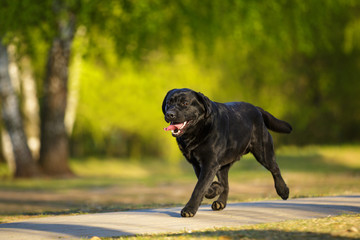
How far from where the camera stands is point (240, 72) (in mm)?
30703

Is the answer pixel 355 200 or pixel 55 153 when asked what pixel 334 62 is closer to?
pixel 55 153

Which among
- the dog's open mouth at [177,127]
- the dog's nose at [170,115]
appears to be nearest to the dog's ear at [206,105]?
the dog's open mouth at [177,127]

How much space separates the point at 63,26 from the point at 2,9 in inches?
94.8

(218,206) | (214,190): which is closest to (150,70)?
(218,206)

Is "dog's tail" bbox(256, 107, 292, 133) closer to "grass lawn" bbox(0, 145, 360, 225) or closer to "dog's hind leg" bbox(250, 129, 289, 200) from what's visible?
"dog's hind leg" bbox(250, 129, 289, 200)

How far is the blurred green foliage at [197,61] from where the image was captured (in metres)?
19.1

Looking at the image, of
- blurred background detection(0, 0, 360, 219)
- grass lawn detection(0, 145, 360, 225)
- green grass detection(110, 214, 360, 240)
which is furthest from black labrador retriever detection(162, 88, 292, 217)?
blurred background detection(0, 0, 360, 219)

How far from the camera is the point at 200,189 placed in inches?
280

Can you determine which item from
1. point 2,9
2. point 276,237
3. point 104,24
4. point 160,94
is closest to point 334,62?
point 160,94

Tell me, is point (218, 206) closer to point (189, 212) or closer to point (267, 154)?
point (189, 212)

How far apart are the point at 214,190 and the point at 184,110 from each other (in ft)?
3.29

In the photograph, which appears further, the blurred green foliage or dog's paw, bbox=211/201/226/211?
the blurred green foliage

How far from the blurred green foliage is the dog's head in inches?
415

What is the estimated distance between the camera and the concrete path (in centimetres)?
663
